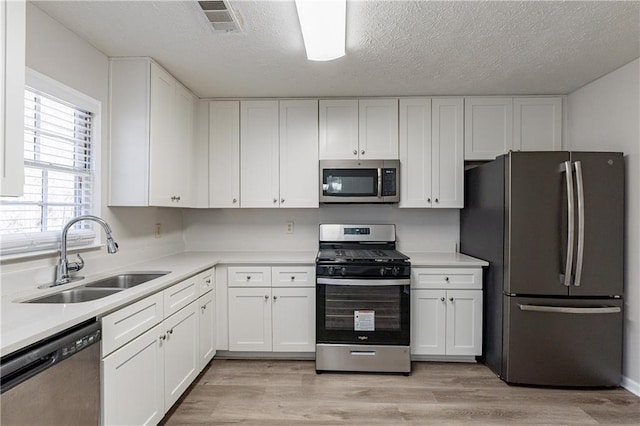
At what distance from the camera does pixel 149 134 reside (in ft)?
7.55

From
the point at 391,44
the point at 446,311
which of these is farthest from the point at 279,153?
the point at 446,311

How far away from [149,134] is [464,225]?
2875 mm

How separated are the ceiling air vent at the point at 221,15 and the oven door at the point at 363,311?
1.86 m

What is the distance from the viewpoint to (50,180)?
1869mm

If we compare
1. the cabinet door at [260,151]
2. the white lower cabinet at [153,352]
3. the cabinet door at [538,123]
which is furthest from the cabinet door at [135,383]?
the cabinet door at [538,123]

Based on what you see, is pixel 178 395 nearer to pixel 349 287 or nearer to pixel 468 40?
pixel 349 287

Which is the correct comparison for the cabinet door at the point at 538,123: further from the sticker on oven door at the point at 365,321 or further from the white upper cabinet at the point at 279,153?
the sticker on oven door at the point at 365,321

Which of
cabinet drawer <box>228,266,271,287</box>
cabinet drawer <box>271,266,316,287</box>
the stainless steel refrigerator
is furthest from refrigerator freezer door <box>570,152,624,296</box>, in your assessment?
cabinet drawer <box>228,266,271,287</box>

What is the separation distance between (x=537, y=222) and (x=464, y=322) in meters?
1.01

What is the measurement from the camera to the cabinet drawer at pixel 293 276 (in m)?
2.78

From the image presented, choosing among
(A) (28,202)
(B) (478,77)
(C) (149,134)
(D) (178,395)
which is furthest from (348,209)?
(A) (28,202)

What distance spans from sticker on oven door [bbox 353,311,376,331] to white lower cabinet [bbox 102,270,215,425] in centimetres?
121

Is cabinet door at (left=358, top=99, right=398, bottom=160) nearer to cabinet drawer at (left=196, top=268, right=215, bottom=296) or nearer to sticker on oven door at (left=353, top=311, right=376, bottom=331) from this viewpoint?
sticker on oven door at (left=353, top=311, right=376, bottom=331)

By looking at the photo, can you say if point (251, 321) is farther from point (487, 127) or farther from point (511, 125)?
point (511, 125)
